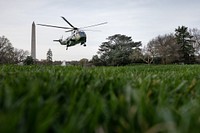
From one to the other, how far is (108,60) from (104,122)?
79985 mm

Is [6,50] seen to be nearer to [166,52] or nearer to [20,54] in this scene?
[20,54]

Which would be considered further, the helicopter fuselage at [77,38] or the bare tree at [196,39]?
the bare tree at [196,39]

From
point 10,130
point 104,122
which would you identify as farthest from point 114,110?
point 10,130

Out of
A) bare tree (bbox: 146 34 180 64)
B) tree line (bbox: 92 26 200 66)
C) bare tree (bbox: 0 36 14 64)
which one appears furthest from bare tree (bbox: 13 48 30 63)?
bare tree (bbox: 146 34 180 64)

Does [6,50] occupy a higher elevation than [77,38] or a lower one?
lower

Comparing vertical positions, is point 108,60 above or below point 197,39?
below

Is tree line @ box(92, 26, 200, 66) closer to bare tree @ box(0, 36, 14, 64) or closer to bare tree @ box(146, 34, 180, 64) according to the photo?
bare tree @ box(146, 34, 180, 64)

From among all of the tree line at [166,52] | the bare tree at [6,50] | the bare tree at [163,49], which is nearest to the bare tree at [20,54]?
the bare tree at [6,50]

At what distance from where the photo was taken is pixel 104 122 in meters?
0.76

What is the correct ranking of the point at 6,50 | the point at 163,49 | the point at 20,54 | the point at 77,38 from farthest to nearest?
1. the point at 20,54
2. the point at 163,49
3. the point at 6,50
4. the point at 77,38

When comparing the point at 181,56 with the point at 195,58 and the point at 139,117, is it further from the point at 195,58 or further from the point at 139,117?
the point at 139,117

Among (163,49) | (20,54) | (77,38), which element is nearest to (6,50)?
(20,54)

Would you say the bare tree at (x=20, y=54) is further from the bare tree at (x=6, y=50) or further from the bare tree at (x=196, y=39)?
the bare tree at (x=196, y=39)

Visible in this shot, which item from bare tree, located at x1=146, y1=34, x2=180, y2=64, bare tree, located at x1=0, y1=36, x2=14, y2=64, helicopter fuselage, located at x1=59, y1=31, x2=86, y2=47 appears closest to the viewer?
helicopter fuselage, located at x1=59, y1=31, x2=86, y2=47
